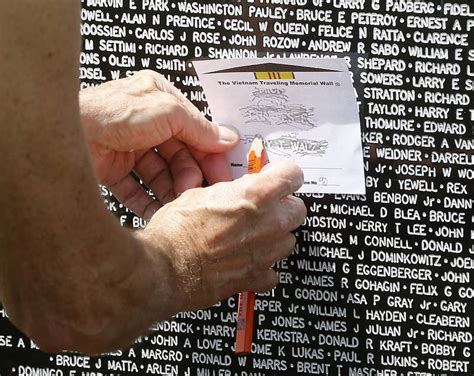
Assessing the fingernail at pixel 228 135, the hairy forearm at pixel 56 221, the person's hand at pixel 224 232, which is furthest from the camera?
the fingernail at pixel 228 135

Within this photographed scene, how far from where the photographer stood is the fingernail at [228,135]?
4.00 ft

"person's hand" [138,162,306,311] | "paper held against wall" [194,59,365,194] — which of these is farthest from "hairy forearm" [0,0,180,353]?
"paper held against wall" [194,59,365,194]

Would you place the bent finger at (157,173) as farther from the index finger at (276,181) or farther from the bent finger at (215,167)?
the index finger at (276,181)

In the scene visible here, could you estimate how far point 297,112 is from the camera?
47.1 inches

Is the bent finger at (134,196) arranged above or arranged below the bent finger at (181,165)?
below

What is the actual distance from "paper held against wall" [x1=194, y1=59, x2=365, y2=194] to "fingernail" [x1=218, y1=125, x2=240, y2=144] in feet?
0.03

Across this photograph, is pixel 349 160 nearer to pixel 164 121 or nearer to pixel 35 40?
pixel 164 121

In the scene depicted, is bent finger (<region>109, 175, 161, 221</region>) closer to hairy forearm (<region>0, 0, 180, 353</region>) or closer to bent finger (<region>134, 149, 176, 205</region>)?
bent finger (<region>134, 149, 176, 205</region>)

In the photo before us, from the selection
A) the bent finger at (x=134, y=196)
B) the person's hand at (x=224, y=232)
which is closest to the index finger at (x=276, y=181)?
the person's hand at (x=224, y=232)

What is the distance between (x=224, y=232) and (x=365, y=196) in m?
0.24

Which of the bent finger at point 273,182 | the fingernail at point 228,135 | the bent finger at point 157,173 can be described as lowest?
the bent finger at point 157,173

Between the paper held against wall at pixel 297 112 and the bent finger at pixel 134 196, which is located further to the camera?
the bent finger at pixel 134 196

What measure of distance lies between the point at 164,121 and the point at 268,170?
0.17m

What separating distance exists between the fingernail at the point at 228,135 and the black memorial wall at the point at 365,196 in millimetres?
60
